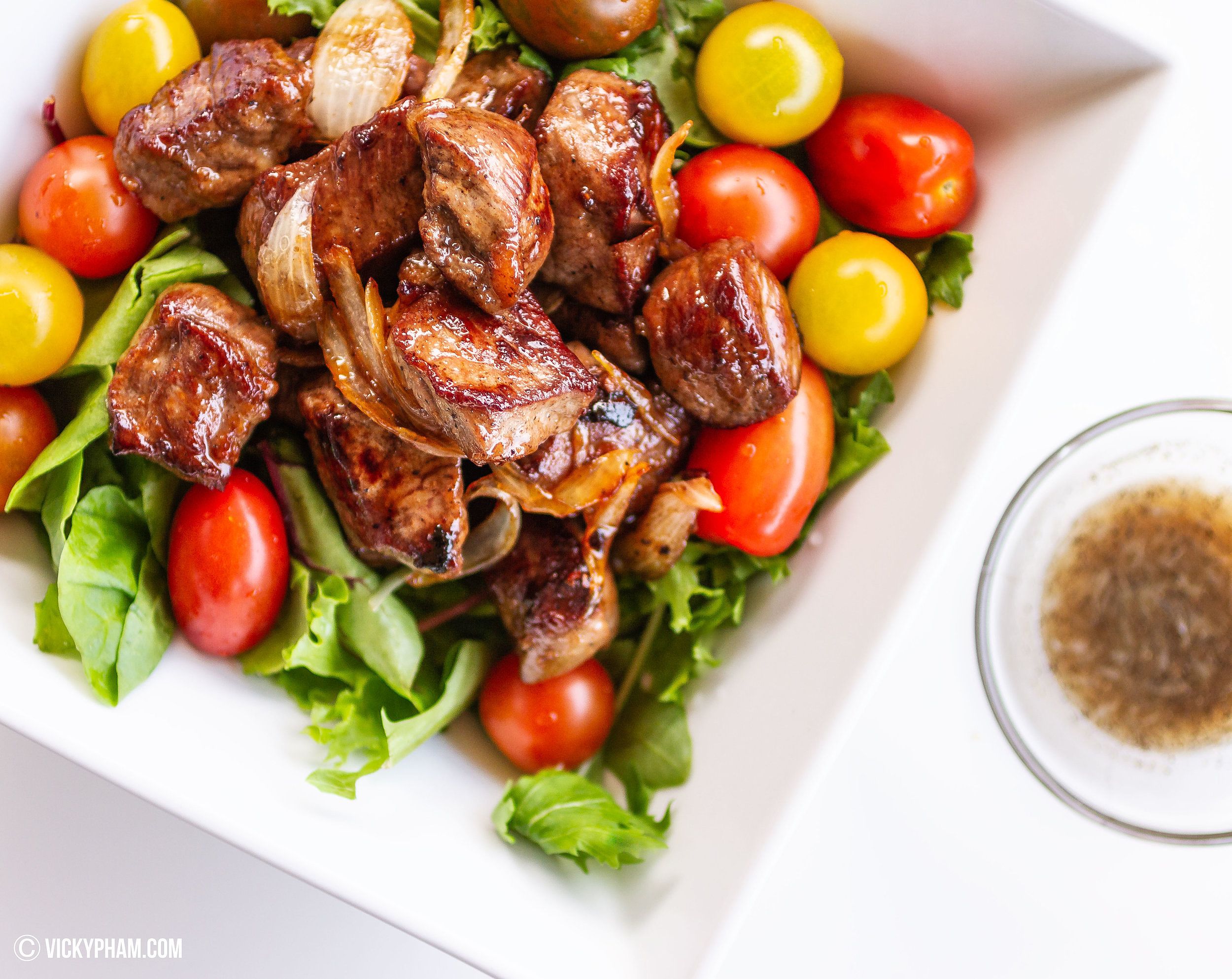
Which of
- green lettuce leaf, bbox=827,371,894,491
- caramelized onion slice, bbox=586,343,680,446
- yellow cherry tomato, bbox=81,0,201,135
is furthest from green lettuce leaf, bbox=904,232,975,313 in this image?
yellow cherry tomato, bbox=81,0,201,135

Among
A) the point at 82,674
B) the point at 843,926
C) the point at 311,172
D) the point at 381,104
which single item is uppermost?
the point at 381,104

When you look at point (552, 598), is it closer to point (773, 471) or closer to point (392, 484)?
point (392, 484)

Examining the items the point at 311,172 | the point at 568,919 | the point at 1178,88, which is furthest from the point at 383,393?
the point at 1178,88

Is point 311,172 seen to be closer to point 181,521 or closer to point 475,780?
point 181,521

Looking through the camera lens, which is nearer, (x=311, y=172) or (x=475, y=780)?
(x=311, y=172)

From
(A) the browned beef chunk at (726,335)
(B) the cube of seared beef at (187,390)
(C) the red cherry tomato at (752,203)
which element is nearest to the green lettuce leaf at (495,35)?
(C) the red cherry tomato at (752,203)

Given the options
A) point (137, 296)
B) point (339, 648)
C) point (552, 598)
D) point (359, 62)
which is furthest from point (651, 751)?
point (359, 62)

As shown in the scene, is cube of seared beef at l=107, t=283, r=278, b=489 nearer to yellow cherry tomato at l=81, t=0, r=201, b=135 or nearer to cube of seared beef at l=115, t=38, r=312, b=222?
cube of seared beef at l=115, t=38, r=312, b=222
